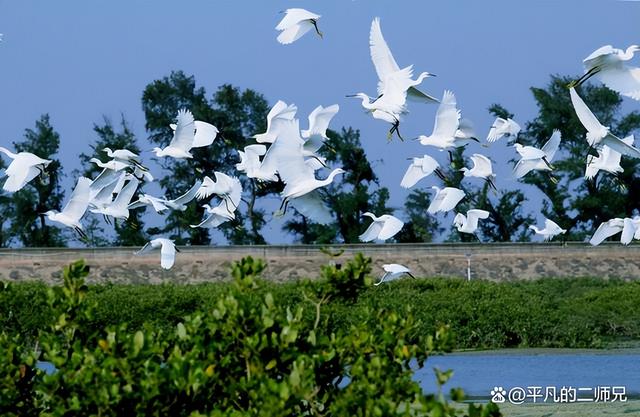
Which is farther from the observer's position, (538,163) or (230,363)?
(538,163)

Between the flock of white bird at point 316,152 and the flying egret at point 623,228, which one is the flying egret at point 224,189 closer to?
the flock of white bird at point 316,152

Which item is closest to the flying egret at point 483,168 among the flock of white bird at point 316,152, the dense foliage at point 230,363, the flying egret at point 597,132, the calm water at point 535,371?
the flock of white bird at point 316,152

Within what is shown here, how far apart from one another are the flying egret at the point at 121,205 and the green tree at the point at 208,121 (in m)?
16.1

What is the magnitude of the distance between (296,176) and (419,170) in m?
5.71

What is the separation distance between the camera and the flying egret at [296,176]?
43.3ft

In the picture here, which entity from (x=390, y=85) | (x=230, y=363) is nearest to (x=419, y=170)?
(x=390, y=85)

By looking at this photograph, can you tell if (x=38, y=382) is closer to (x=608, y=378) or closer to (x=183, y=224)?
(x=608, y=378)

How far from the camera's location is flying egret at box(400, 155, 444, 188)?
1906 centimetres

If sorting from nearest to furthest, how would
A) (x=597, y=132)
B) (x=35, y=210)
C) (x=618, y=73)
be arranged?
(x=618, y=73), (x=597, y=132), (x=35, y=210)

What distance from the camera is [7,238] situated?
1421 inches

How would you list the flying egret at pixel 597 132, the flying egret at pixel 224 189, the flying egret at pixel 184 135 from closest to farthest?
the flying egret at pixel 597 132
the flying egret at pixel 184 135
the flying egret at pixel 224 189

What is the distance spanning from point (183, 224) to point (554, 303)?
12.9 metres

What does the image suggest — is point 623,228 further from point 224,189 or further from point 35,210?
point 35,210

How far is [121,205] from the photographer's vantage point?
19297 millimetres
